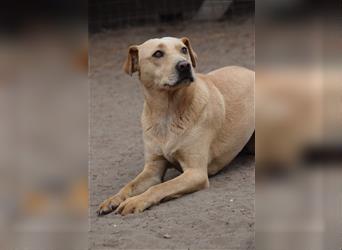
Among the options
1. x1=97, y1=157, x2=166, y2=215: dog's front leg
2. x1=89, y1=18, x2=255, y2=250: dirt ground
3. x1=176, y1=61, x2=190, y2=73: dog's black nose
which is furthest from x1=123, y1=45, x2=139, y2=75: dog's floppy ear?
x1=89, y1=18, x2=255, y2=250: dirt ground

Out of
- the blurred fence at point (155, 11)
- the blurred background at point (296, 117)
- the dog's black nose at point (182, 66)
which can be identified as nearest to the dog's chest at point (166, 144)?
the dog's black nose at point (182, 66)

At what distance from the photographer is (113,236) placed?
3748 mm

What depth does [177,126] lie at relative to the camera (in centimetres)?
464

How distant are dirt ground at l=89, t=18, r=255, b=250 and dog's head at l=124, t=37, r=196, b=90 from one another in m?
0.73

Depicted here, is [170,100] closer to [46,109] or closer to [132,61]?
[132,61]

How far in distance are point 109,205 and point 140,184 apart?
38cm

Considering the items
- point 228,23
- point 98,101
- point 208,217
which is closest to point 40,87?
point 208,217

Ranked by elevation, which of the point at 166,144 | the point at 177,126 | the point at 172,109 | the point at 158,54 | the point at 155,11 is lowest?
the point at 166,144

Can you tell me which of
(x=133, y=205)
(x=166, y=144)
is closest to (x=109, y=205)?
(x=133, y=205)

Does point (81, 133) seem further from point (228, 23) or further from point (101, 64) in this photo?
point (228, 23)

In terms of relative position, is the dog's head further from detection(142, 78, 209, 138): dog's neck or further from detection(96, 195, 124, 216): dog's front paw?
detection(96, 195, 124, 216): dog's front paw

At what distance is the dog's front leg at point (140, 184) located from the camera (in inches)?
169

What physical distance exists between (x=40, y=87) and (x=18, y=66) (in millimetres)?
83

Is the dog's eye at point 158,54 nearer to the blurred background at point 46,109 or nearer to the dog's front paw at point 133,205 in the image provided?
the dog's front paw at point 133,205
